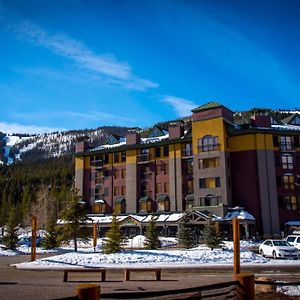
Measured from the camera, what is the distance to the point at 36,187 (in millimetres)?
161375

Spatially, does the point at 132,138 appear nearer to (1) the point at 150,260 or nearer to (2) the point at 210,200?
(2) the point at 210,200

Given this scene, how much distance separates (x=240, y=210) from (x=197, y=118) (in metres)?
15.0

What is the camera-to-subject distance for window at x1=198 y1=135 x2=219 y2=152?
2398 inches

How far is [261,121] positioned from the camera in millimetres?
62688

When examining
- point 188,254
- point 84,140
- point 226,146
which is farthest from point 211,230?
point 84,140

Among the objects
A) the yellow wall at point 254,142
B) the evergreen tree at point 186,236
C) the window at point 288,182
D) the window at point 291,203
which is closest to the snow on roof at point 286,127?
the yellow wall at point 254,142

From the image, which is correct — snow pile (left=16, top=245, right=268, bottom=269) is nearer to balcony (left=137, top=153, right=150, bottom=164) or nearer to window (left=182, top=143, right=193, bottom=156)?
window (left=182, top=143, right=193, bottom=156)

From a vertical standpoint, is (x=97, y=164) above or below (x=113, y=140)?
below

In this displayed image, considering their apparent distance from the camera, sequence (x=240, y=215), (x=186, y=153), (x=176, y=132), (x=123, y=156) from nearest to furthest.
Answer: (x=240, y=215) → (x=186, y=153) → (x=176, y=132) → (x=123, y=156)

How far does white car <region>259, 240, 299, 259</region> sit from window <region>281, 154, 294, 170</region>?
99.9 feet

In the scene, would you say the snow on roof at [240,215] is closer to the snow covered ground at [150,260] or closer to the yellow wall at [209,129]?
the yellow wall at [209,129]

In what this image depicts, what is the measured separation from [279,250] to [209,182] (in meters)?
29.9

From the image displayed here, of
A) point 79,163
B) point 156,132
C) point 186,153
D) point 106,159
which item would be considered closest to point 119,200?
point 106,159

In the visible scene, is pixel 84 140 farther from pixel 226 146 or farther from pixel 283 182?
pixel 283 182
